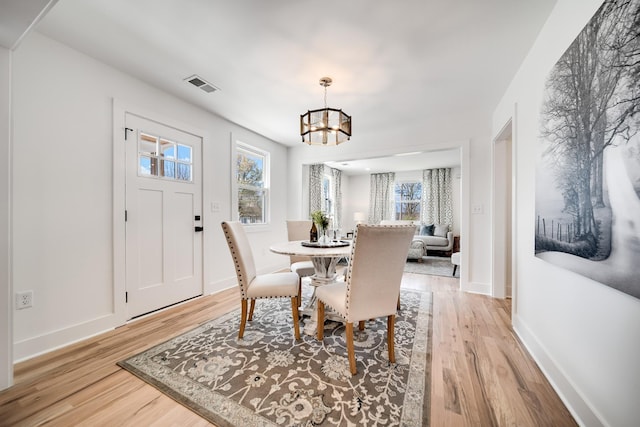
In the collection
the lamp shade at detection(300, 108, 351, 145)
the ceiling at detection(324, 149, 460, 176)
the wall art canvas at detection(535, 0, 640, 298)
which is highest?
the ceiling at detection(324, 149, 460, 176)

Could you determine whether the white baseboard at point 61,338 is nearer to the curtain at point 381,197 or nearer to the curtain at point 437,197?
the curtain at point 381,197

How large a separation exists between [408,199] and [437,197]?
0.87 metres

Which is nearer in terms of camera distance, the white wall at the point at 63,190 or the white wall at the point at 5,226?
the white wall at the point at 5,226

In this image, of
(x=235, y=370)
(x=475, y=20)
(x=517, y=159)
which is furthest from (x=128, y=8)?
(x=517, y=159)

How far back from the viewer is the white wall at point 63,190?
1791 millimetres

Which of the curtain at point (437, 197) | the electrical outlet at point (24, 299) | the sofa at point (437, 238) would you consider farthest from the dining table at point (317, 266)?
the curtain at point (437, 197)

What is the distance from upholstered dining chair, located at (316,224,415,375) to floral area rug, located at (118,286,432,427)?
16cm

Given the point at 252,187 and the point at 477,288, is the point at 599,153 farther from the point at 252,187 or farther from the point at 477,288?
the point at 252,187

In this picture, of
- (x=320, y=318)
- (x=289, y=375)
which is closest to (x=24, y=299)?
(x=289, y=375)

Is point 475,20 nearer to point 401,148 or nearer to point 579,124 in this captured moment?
point 579,124

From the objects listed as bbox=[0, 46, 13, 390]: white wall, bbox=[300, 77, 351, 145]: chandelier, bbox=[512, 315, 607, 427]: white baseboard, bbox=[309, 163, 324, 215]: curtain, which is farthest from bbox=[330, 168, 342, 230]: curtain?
bbox=[0, 46, 13, 390]: white wall

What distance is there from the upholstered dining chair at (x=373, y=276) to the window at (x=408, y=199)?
6.35 m

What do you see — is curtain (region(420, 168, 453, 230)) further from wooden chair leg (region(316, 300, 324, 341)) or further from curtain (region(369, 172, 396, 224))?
wooden chair leg (region(316, 300, 324, 341))

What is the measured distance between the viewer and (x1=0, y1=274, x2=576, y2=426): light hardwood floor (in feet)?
4.10
